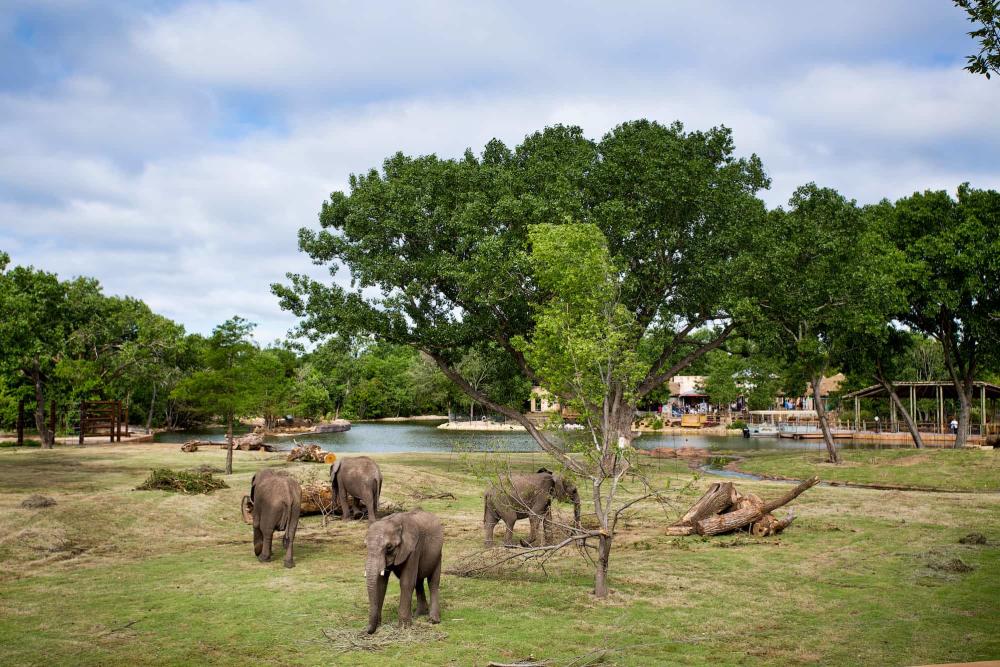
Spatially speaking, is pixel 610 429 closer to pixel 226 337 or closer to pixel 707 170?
pixel 226 337

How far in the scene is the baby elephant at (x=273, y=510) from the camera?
1399cm

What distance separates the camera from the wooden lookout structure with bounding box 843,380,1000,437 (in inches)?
2154

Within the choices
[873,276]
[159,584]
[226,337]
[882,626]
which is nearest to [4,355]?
[226,337]

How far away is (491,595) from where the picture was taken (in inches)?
465

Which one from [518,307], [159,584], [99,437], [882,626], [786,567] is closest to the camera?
[882,626]

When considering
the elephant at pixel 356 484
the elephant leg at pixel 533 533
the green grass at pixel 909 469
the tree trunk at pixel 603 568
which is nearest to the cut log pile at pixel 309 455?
the elephant at pixel 356 484

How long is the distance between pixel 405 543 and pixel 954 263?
126ft

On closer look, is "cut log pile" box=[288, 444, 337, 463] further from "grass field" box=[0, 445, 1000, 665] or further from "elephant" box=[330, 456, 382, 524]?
"elephant" box=[330, 456, 382, 524]

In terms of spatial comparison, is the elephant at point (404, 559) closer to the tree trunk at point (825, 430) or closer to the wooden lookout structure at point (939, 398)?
the tree trunk at point (825, 430)

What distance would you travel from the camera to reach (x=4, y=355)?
1164 inches

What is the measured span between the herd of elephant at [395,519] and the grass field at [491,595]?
436mm

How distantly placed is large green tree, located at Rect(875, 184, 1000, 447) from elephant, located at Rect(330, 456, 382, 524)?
3200cm

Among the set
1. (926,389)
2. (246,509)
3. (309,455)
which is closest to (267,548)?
(246,509)

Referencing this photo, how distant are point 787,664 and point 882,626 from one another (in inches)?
92.8
